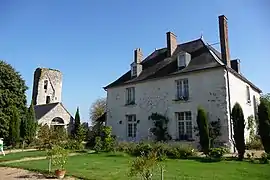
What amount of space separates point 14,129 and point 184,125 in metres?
13.9

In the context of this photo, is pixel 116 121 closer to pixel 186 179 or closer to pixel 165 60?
pixel 165 60

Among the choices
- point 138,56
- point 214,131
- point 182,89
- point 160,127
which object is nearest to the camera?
point 214,131

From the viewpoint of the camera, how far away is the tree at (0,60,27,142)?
2173cm

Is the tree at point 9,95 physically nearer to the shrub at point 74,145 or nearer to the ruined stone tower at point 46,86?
the shrub at point 74,145

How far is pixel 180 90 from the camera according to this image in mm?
17828

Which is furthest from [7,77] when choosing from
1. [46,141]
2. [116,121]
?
[46,141]

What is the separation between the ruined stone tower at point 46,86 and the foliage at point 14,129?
2060 cm

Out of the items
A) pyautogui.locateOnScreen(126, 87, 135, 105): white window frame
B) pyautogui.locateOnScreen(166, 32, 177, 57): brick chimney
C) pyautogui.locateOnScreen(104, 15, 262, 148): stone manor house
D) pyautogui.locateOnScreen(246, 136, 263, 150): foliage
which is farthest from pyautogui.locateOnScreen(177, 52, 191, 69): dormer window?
pyautogui.locateOnScreen(246, 136, 263, 150): foliage

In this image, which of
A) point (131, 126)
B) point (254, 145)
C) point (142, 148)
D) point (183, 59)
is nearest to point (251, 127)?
point (254, 145)

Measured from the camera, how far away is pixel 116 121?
69.1 feet

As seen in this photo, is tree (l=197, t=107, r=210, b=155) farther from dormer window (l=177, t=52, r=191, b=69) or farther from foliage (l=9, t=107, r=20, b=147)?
foliage (l=9, t=107, r=20, b=147)

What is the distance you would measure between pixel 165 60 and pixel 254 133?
834cm

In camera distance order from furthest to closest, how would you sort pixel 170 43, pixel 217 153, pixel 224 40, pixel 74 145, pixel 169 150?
pixel 170 43, pixel 74 145, pixel 224 40, pixel 169 150, pixel 217 153

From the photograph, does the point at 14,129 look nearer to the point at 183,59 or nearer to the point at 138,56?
the point at 138,56
